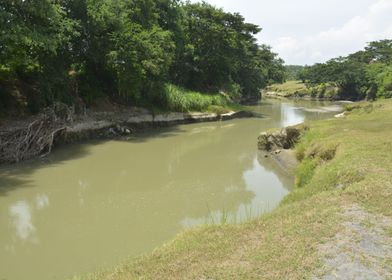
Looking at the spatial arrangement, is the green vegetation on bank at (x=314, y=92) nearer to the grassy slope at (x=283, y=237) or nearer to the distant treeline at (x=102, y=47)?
the distant treeline at (x=102, y=47)

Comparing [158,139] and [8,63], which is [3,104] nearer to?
[8,63]

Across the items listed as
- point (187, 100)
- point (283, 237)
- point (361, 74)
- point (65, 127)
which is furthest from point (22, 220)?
point (361, 74)

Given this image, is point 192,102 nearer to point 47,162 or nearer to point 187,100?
point 187,100

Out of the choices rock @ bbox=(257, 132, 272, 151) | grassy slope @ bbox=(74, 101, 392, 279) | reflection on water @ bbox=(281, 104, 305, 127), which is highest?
grassy slope @ bbox=(74, 101, 392, 279)

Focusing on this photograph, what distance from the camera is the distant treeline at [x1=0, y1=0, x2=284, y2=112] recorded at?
16.6 m

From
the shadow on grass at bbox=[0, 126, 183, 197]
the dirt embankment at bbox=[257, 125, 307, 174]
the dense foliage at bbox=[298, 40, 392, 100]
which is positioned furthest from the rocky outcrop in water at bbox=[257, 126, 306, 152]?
the dense foliage at bbox=[298, 40, 392, 100]

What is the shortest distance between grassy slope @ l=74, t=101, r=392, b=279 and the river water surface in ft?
6.19

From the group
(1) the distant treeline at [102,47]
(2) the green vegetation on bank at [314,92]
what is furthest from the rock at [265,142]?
(2) the green vegetation on bank at [314,92]

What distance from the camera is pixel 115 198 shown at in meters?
11.9

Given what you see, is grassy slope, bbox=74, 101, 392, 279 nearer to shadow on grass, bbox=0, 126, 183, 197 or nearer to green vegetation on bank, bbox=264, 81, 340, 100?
Answer: shadow on grass, bbox=0, 126, 183, 197

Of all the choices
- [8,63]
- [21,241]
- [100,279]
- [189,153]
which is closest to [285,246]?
Answer: [100,279]

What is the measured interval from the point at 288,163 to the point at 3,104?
487 inches

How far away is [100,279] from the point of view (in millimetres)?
5500

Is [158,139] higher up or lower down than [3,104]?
lower down
